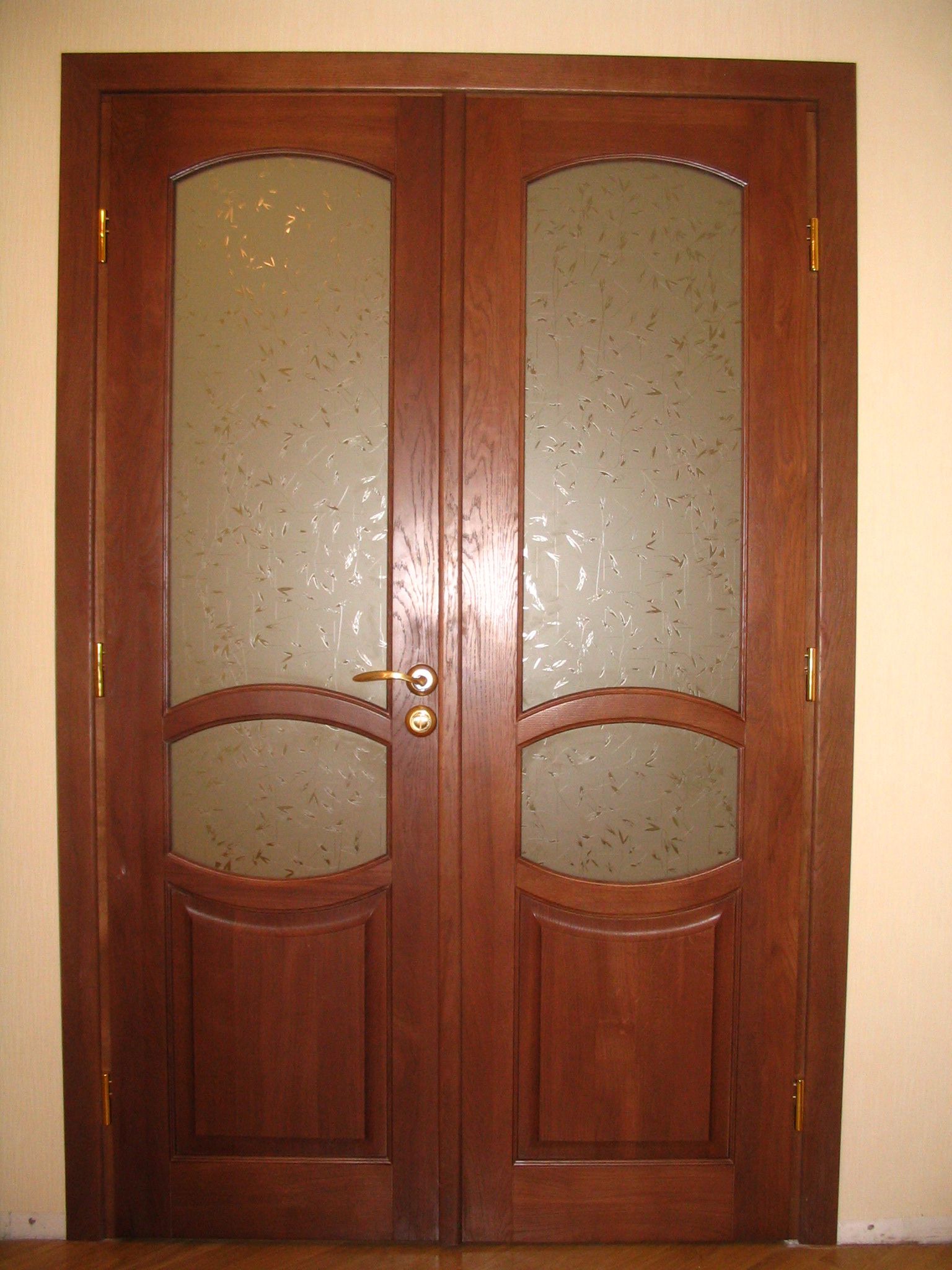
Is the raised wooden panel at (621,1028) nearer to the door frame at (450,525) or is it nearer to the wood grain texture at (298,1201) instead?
the door frame at (450,525)

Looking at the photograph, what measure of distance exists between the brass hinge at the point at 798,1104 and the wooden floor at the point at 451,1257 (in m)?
0.24

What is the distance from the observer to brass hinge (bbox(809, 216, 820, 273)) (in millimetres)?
1881

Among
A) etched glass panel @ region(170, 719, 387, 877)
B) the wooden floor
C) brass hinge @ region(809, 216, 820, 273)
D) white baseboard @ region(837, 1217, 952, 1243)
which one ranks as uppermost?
brass hinge @ region(809, 216, 820, 273)

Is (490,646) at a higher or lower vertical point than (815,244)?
lower

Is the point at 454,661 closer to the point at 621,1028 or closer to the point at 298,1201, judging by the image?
the point at 621,1028

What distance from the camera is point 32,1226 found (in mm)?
1895

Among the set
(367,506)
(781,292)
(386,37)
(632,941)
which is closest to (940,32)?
(781,292)

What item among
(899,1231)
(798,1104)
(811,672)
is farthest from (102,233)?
(899,1231)

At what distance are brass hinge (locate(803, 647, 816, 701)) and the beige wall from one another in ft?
0.32

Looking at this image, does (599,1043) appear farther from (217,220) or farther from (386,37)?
(386,37)

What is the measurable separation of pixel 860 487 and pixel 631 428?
48 cm

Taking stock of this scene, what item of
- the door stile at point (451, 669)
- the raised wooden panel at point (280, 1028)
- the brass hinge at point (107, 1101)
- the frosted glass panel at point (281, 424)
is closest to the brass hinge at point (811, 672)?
the door stile at point (451, 669)

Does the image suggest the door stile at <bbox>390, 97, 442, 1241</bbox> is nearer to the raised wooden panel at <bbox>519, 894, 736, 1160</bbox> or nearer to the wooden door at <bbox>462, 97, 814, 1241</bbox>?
the wooden door at <bbox>462, 97, 814, 1241</bbox>

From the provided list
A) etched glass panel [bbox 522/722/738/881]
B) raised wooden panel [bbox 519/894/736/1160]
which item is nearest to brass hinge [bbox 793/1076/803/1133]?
raised wooden panel [bbox 519/894/736/1160]
